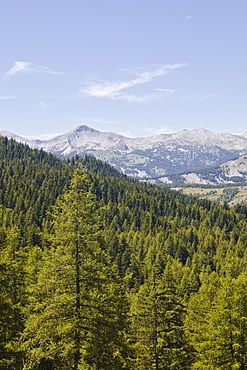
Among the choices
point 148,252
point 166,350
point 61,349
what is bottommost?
point 148,252

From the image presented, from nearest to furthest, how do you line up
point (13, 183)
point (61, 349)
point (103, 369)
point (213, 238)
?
1. point (61, 349)
2. point (103, 369)
3. point (213, 238)
4. point (13, 183)

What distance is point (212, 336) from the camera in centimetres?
2864

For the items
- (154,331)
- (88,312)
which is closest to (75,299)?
(88,312)

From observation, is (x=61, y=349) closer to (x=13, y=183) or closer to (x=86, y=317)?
(x=86, y=317)

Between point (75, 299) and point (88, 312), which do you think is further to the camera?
Answer: point (88, 312)

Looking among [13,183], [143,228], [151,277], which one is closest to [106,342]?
[151,277]

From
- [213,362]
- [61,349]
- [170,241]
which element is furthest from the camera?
[170,241]

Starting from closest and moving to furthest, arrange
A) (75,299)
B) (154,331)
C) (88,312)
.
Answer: (75,299), (88,312), (154,331)

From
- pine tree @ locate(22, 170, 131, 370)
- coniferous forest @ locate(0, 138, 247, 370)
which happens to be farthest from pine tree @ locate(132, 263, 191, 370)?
pine tree @ locate(22, 170, 131, 370)

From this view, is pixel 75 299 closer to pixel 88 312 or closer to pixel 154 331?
pixel 88 312

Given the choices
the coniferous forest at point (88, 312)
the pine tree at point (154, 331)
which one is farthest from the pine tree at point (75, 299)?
the pine tree at point (154, 331)

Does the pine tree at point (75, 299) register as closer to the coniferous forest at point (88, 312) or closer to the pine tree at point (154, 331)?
the coniferous forest at point (88, 312)

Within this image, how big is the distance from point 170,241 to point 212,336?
12091 cm

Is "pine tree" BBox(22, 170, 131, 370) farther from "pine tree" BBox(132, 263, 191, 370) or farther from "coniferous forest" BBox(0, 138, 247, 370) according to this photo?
"pine tree" BBox(132, 263, 191, 370)
